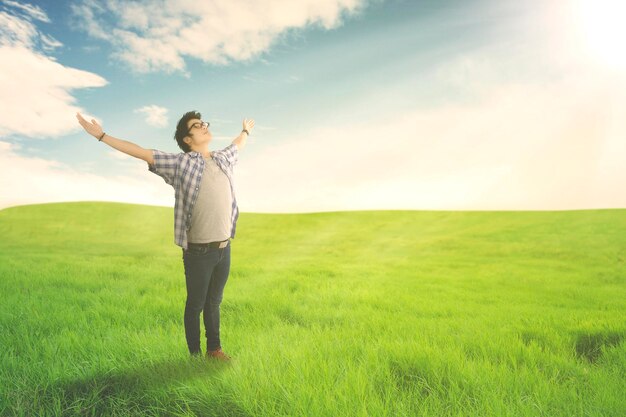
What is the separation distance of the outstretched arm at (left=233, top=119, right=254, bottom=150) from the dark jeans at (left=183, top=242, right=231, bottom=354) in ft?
4.07

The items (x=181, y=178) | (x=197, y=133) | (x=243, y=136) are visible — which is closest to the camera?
(x=181, y=178)

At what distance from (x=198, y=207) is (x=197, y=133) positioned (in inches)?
28.5

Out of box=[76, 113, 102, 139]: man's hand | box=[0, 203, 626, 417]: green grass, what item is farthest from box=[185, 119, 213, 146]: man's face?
box=[0, 203, 626, 417]: green grass

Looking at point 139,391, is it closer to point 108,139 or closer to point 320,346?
point 320,346

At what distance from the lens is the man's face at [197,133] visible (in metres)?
3.71

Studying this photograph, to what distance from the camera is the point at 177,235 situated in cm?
344

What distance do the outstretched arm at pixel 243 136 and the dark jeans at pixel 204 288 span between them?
4.07 feet

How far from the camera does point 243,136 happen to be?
452 centimetres

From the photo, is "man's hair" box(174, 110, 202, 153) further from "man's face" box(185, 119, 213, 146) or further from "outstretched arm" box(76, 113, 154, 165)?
"outstretched arm" box(76, 113, 154, 165)

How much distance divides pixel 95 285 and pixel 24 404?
213 inches

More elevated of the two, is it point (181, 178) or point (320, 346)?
point (181, 178)

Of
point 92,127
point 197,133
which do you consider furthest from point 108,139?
Answer: point 197,133

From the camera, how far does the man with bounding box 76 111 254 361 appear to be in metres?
3.46

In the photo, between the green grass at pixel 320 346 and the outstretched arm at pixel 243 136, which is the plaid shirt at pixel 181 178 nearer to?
the outstretched arm at pixel 243 136
